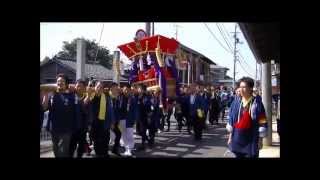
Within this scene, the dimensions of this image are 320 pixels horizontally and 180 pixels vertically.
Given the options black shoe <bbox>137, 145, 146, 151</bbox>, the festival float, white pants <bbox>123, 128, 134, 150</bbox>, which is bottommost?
black shoe <bbox>137, 145, 146, 151</bbox>

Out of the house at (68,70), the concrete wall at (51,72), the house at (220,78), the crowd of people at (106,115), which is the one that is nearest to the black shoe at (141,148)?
the crowd of people at (106,115)

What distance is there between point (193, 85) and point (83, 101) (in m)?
3.97

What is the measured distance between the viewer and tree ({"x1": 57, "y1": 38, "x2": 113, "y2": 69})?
6.45 metres

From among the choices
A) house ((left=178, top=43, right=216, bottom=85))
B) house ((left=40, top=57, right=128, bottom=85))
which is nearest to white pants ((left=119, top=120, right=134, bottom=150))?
house ((left=40, top=57, right=128, bottom=85))

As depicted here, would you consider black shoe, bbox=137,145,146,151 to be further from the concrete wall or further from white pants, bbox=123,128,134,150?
the concrete wall

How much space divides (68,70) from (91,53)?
4.33 feet

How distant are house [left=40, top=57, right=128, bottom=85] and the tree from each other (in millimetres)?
81

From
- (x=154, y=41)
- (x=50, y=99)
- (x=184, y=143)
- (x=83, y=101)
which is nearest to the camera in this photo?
(x=50, y=99)

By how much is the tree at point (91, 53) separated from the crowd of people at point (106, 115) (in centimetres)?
42

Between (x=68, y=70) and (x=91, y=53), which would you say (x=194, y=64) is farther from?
(x=68, y=70)

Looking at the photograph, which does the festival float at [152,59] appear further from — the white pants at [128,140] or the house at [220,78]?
the house at [220,78]
